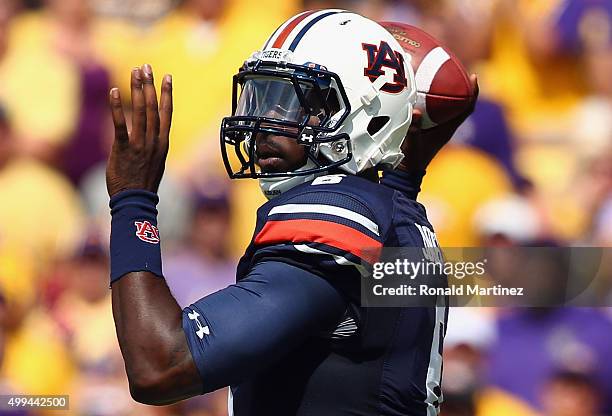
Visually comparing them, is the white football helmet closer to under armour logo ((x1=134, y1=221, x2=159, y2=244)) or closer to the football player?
the football player

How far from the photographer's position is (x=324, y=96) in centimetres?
279

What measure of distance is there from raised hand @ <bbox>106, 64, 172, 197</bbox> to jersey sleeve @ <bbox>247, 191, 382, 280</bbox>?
284 mm

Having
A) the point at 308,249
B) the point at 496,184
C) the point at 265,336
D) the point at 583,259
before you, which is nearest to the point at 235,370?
the point at 265,336

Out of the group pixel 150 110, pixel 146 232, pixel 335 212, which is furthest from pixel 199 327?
pixel 150 110

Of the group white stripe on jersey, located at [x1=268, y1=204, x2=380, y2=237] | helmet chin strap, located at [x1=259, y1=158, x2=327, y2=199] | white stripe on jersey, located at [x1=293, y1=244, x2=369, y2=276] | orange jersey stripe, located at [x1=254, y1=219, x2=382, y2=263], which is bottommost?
white stripe on jersey, located at [x1=293, y1=244, x2=369, y2=276]

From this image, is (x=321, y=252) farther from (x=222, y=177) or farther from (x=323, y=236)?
(x=222, y=177)

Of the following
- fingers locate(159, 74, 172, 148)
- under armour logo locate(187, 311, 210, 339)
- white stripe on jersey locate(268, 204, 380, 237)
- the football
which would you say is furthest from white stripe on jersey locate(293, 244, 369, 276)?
the football

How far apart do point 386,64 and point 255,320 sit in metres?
0.85

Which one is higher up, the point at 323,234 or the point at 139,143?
the point at 139,143

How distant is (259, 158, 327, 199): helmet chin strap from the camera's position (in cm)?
274

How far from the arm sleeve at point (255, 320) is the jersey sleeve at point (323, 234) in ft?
0.11

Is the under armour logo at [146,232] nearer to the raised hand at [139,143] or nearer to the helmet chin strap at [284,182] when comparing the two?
the raised hand at [139,143]
